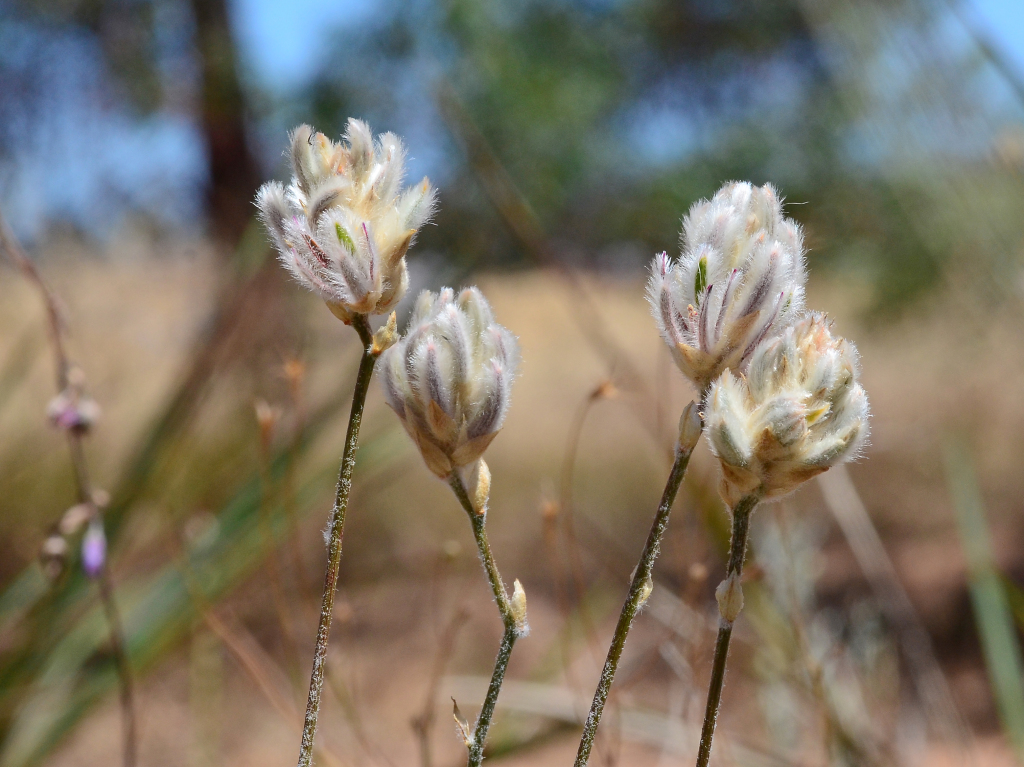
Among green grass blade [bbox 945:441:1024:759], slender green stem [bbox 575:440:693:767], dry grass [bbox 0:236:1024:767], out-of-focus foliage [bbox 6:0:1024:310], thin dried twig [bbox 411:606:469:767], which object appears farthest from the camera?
dry grass [bbox 0:236:1024:767]

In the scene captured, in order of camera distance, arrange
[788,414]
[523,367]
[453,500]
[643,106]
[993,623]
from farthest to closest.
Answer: [643,106]
[523,367]
[453,500]
[993,623]
[788,414]

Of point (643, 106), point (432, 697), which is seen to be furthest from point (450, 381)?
point (643, 106)

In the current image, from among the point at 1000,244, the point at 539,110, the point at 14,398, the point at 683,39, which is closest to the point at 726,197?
the point at 1000,244

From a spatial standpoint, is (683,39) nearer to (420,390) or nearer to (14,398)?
(14,398)

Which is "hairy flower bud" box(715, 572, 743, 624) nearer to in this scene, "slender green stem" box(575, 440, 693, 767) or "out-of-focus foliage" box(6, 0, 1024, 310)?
"slender green stem" box(575, 440, 693, 767)

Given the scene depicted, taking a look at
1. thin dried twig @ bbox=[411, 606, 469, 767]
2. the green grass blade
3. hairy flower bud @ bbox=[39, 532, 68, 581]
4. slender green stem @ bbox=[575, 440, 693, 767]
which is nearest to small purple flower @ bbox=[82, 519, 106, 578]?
hairy flower bud @ bbox=[39, 532, 68, 581]

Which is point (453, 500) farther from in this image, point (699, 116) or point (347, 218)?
point (699, 116)
